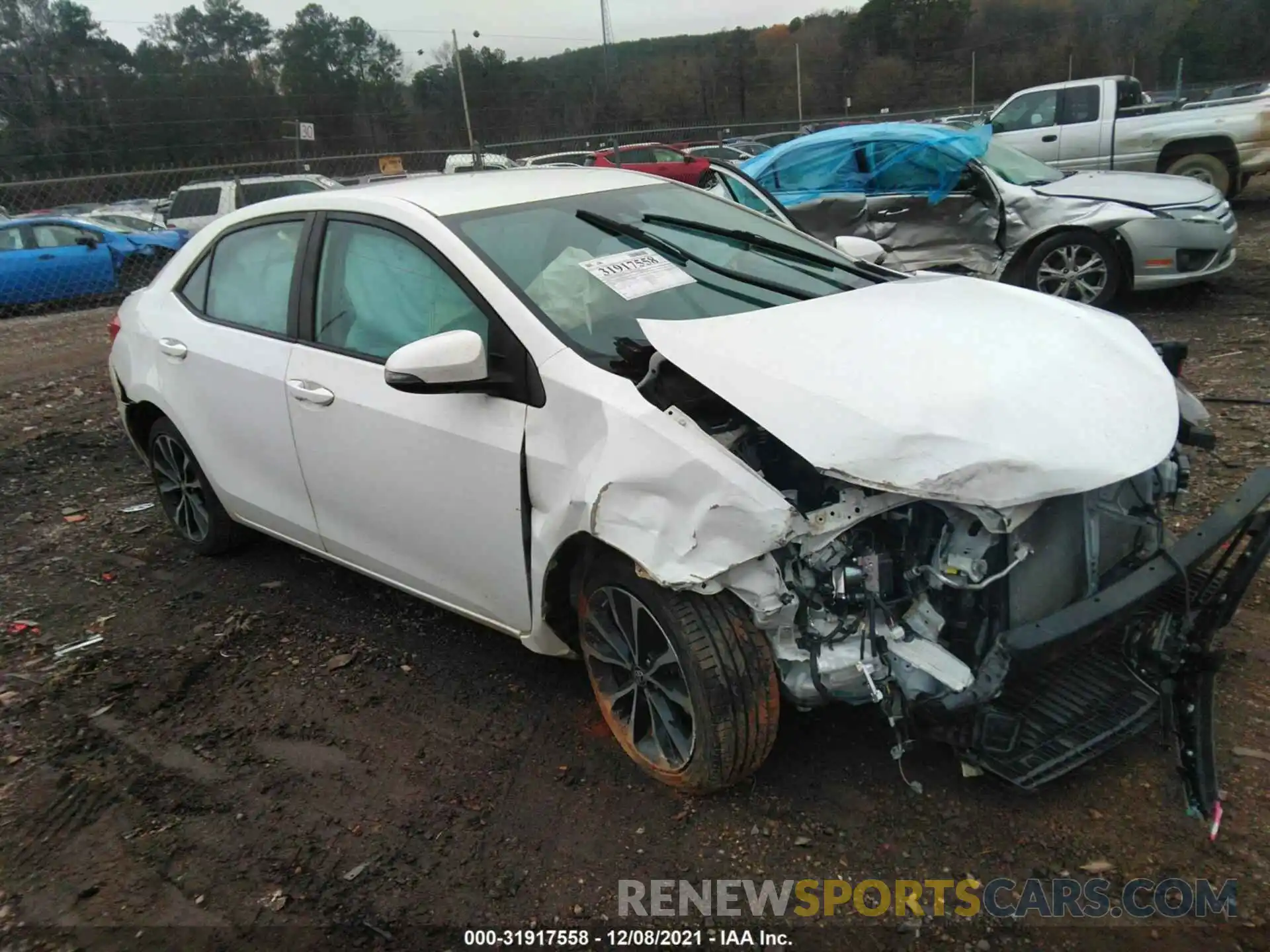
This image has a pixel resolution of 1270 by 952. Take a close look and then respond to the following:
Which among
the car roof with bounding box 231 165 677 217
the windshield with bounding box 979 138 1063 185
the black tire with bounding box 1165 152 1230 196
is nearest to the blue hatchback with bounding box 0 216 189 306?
the car roof with bounding box 231 165 677 217

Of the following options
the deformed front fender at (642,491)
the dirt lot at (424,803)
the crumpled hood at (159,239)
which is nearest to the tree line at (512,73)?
the crumpled hood at (159,239)

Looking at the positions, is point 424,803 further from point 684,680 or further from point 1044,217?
point 1044,217

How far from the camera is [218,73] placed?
1193 inches

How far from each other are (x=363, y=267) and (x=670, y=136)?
958 inches

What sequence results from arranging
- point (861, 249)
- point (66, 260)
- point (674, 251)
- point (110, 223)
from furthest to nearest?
point (110, 223)
point (66, 260)
point (861, 249)
point (674, 251)

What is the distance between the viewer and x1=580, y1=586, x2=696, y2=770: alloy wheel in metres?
2.60

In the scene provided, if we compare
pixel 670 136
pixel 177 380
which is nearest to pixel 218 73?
pixel 670 136

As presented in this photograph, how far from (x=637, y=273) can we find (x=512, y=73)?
3543 cm

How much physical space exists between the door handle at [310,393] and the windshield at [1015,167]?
6.40 meters

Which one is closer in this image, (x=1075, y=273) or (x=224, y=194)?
(x=1075, y=273)

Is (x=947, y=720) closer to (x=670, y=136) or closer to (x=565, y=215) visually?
Answer: (x=565, y=215)

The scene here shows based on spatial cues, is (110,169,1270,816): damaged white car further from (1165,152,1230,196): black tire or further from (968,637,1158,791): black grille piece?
(1165,152,1230,196): black tire

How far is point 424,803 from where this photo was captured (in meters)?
2.79

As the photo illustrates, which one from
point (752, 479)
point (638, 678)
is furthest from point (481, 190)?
point (638, 678)
